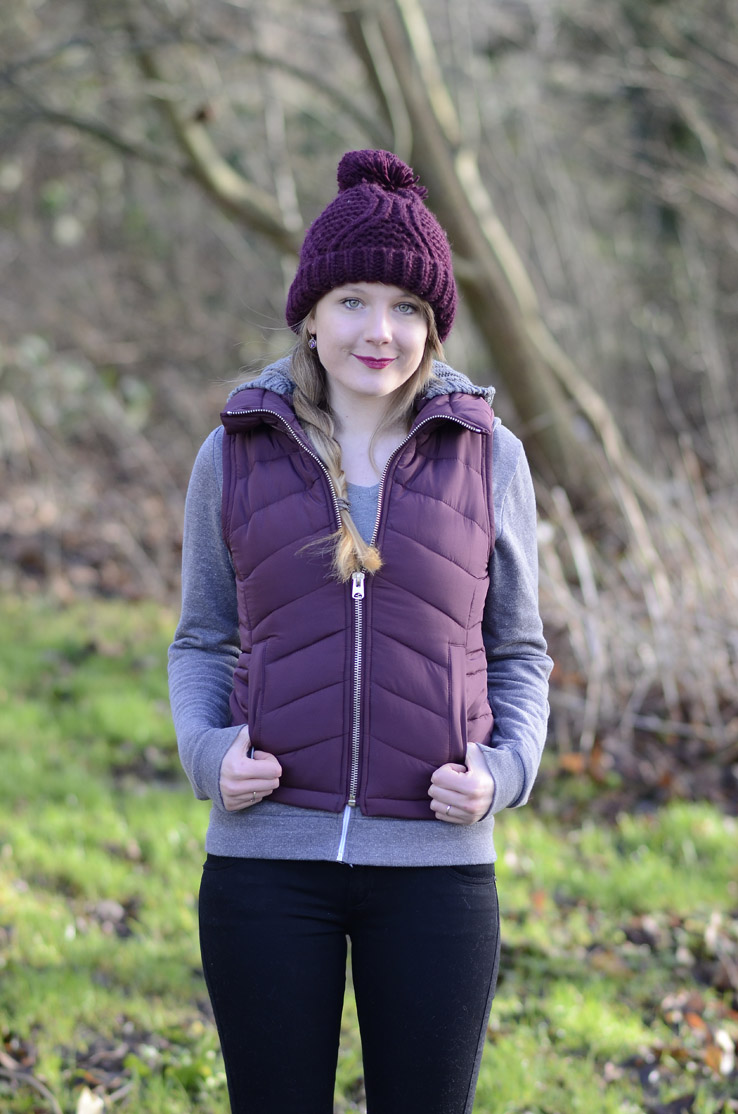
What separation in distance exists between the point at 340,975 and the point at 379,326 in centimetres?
119

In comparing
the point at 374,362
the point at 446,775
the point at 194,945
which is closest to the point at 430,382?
the point at 374,362

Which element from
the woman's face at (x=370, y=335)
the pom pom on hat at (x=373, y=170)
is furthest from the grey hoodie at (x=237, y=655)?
the pom pom on hat at (x=373, y=170)

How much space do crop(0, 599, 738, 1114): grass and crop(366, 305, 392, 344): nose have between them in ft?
6.83

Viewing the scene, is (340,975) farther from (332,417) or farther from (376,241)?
(376,241)

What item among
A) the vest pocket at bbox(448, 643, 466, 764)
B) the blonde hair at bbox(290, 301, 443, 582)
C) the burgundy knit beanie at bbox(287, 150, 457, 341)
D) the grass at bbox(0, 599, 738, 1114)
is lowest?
the grass at bbox(0, 599, 738, 1114)

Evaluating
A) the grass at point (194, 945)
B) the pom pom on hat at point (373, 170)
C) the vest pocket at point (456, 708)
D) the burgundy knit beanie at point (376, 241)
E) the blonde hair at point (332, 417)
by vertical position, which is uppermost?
the pom pom on hat at point (373, 170)

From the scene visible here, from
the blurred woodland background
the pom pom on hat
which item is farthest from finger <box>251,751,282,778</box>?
the blurred woodland background

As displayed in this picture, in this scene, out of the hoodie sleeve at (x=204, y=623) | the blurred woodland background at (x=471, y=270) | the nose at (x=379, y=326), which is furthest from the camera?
the blurred woodland background at (x=471, y=270)

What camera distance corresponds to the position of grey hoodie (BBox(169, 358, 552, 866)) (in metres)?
1.89

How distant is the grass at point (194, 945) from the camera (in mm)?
2951

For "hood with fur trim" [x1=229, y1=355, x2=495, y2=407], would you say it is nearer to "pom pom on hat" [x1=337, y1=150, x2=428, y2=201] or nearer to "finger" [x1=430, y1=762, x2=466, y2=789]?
"pom pom on hat" [x1=337, y1=150, x2=428, y2=201]

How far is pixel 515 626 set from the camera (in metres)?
2.11

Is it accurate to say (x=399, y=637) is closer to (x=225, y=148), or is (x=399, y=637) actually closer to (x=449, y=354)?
(x=449, y=354)

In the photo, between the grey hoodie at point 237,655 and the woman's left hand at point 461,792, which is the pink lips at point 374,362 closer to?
the grey hoodie at point 237,655
